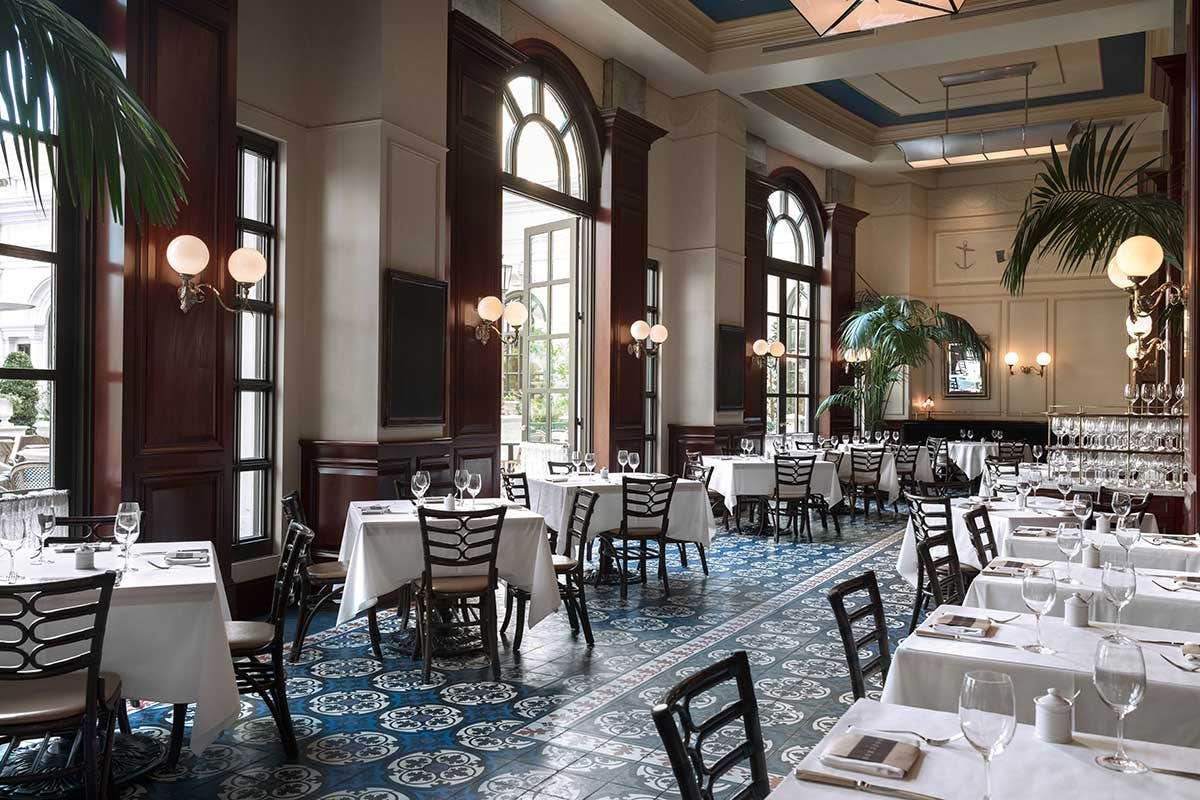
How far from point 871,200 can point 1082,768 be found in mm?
16692

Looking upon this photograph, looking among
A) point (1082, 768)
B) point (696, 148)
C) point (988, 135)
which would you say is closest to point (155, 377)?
point (1082, 768)

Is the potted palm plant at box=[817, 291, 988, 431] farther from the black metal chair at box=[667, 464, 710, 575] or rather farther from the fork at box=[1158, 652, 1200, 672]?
the fork at box=[1158, 652, 1200, 672]

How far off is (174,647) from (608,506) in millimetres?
4451

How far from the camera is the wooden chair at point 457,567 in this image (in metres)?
5.14

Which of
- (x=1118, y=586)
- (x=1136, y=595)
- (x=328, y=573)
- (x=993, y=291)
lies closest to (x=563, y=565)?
(x=328, y=573)

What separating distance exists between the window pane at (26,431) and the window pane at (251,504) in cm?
166

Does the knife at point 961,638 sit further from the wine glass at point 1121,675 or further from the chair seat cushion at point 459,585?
the chair seat cushion at point 459,585

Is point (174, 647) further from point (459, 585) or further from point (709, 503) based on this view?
point (709, 503)

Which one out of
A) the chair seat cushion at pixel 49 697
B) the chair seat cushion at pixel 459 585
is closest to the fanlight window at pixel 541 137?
the chair seat cushion at pixel 459 585

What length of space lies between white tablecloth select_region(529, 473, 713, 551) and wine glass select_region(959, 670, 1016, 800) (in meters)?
5.99

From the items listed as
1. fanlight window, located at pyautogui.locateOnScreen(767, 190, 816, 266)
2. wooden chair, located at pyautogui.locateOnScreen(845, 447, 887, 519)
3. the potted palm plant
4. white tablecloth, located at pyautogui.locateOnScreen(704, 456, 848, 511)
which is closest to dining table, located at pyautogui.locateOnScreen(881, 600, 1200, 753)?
white tablecloth, located at pyautogui.locateOnScreen(704, 456, 848, 511)

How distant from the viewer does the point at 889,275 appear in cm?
1750

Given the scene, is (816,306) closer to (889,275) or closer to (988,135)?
(889,275)

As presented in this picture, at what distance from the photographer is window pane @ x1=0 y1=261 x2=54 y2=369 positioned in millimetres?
5348
